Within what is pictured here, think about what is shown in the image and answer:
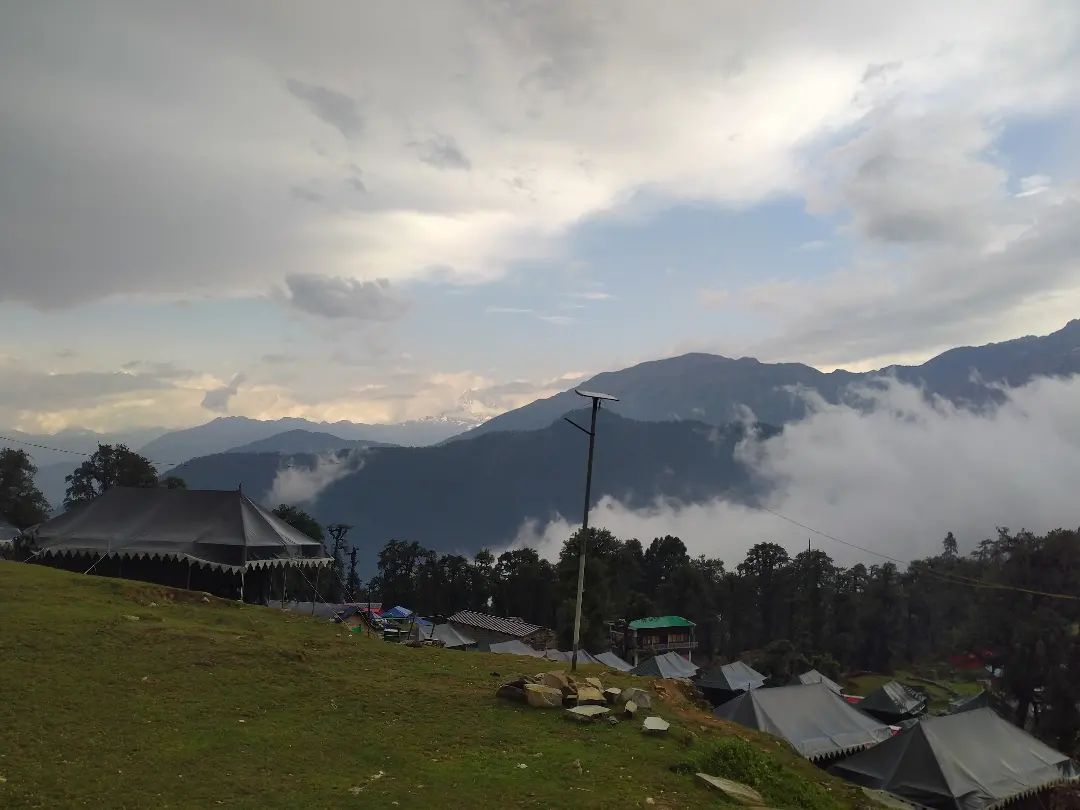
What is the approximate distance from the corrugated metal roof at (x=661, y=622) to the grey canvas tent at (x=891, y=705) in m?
45.7

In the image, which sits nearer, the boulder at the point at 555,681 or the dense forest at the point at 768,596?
the boulder at the point at 555,681

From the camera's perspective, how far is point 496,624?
76750 mm

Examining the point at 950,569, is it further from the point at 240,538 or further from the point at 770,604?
the point at 240,538

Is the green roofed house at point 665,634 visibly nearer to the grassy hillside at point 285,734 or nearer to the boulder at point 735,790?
the grassy hillside at point 285,734

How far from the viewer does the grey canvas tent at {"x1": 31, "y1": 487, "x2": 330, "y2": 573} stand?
2923cm

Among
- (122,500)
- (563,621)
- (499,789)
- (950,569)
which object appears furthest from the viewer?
(950,569)

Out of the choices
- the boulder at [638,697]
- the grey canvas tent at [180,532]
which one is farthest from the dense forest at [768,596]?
the boulder at [638,697]

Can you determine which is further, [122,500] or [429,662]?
[122,500]

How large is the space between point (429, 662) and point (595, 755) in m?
8.14

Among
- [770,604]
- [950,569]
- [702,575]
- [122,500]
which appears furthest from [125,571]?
[950,569]

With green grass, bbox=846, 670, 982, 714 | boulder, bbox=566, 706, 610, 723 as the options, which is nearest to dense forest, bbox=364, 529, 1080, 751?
green grass, bbox=846, 670, 982, 714

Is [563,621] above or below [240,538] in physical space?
below

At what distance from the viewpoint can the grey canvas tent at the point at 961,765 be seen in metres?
17.1

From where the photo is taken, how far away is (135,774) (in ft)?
33.2
